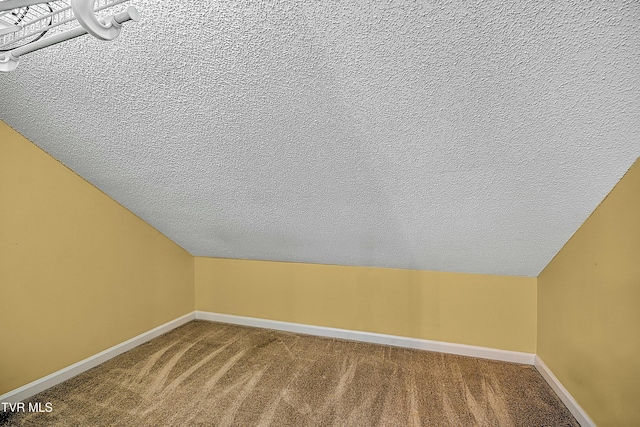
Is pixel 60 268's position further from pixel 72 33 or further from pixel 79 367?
pixel 72 33

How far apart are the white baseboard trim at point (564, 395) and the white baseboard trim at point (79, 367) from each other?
9.48 ft

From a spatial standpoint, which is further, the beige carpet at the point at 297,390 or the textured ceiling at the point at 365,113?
the beige carpet at the point at 297,390

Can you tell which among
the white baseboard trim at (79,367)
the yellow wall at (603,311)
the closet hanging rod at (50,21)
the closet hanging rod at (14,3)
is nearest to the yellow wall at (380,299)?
the yellow wall at (603,311)

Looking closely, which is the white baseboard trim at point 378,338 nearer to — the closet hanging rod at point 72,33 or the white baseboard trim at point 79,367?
the white baseboard trim at point 79,367

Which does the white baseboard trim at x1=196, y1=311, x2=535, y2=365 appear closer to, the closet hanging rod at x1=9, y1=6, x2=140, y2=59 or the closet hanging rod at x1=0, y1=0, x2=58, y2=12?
the closet hanging rod at x1=9, y1=6, x2=140, y2=59

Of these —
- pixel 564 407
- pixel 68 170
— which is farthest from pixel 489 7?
pixel 68 170

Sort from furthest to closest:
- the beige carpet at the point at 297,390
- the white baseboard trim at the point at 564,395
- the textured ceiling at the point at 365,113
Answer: the beige carpet at the point at 297,390, the white baseboard trim at the point at 564,395, the textured ceiling at the point at 365,113

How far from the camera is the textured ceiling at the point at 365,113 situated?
0.96 meters

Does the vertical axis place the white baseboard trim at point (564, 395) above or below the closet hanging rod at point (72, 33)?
below

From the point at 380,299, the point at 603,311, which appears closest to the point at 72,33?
the point at 603,311

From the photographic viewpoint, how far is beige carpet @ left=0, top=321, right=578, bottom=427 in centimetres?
177

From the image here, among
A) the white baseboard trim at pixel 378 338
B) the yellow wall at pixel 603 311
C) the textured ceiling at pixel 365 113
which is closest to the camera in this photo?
the textured ceiling at pixel 365 113

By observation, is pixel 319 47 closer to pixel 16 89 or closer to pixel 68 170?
pixel 16 89

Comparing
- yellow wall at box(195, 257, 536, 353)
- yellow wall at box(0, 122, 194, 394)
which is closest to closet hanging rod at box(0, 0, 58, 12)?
yellow wall at box(0, 122, 194, 394)
